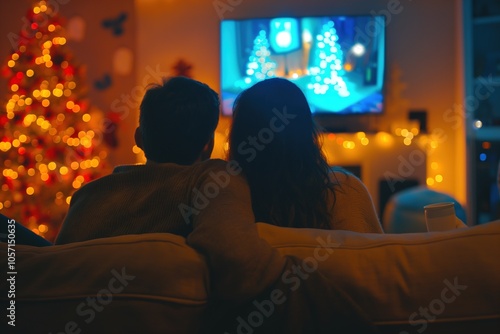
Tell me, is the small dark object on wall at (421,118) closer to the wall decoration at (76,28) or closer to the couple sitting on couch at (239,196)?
the wall decoration at (76,28)

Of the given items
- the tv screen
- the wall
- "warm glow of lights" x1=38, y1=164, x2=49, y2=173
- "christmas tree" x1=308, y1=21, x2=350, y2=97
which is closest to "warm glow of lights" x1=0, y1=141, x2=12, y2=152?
"warm glow of lights" x1=38, y1=164, x2=49, y2=173

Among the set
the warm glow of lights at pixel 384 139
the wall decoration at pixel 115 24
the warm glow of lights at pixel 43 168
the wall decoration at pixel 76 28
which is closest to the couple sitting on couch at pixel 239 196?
the warm glow of lights at pixel 43 168

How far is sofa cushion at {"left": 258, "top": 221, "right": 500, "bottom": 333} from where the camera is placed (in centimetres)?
89

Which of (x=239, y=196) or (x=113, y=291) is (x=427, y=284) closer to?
(x=239, y=196)

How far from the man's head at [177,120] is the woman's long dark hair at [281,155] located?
3.2 inches

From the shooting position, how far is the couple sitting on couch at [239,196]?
0.90 m

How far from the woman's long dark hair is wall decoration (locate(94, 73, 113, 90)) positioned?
4.10 metres

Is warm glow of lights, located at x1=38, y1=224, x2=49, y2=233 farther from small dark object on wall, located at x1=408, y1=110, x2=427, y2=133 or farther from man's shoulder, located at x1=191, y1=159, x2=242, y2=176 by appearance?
man's shoulder, located at x1=191, y1=159, x2=242, y2=176

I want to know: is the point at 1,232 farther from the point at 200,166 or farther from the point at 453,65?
the point at 453,65

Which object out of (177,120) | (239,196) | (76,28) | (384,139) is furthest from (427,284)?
(76,28)

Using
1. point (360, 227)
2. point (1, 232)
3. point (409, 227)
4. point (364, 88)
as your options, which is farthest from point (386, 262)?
point (364, 88)

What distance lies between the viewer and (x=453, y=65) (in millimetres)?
4902

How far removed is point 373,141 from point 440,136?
0.59 m

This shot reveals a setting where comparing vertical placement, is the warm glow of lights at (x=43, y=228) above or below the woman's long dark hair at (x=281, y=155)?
below
